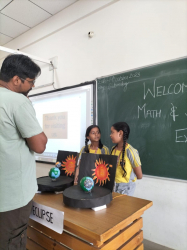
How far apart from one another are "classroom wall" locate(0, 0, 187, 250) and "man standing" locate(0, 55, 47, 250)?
57.1 inches

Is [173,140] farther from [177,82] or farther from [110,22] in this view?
[110,22]

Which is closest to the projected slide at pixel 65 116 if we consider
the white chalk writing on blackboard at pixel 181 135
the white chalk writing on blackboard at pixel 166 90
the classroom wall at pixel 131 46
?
the classroom wall at pixel 131 46

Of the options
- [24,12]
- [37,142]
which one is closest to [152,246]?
[37,142]

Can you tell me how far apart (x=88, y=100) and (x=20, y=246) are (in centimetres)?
193

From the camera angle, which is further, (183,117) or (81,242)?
(183,117)

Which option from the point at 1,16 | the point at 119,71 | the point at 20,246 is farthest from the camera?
→ the point at 1,16

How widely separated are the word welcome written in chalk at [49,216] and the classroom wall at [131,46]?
4.17 feet

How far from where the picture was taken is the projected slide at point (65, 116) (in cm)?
259

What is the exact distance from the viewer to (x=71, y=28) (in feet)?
9.21

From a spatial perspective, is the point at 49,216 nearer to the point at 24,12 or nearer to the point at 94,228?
the point at 94,228

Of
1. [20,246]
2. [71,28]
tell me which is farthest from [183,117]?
[71,28]

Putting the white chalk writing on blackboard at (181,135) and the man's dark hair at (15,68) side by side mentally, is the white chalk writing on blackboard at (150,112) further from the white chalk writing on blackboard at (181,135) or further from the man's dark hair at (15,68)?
the man's dark hair at (15,68)

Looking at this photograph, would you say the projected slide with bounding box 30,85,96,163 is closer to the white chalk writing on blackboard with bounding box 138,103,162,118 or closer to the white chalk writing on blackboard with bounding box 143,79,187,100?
the white chalk writing on blackboard with bounding box 138,103,162,118

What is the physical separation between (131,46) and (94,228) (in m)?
1.98
